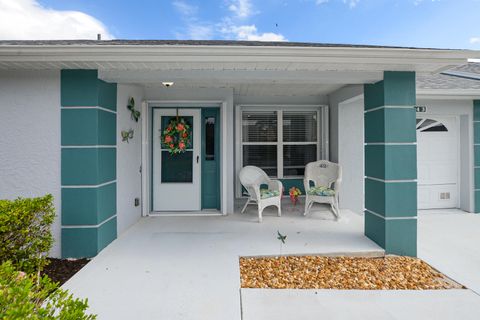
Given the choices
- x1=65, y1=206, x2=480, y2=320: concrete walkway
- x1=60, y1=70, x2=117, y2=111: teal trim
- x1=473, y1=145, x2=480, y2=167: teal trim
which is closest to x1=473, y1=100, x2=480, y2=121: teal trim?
x1=473, y1=145, x2=480, y2=167: teal trim

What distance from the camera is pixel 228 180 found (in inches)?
208

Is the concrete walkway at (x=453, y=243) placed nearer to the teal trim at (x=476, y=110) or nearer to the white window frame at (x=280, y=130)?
the teal trim at (x=476, y=110)

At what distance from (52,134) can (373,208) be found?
4.29m

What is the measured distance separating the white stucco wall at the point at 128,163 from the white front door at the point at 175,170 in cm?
35

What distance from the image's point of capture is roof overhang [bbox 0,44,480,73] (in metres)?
2.91

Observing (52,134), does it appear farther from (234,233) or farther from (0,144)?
(234,233)

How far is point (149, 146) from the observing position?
17.4ft

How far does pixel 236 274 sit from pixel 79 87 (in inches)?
114

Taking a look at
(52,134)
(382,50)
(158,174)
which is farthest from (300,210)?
(52,134)

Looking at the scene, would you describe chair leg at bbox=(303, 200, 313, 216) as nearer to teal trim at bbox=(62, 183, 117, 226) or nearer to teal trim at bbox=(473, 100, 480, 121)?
teal trim at bbox=(62, 183, 117, 226)

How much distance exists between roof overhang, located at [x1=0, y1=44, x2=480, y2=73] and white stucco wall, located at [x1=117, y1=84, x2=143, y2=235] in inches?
41.8

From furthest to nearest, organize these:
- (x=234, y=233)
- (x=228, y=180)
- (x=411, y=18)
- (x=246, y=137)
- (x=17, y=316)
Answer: (x=411, y=18)
(x=246, y=137)
(x=228, y=180)
(x=234, y=233)
(x=17, y=316)

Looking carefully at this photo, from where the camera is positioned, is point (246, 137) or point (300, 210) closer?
point (300, 210)

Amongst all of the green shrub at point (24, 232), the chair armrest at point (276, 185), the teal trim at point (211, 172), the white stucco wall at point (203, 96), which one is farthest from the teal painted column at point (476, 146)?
the green shrub at point (24, 232)
